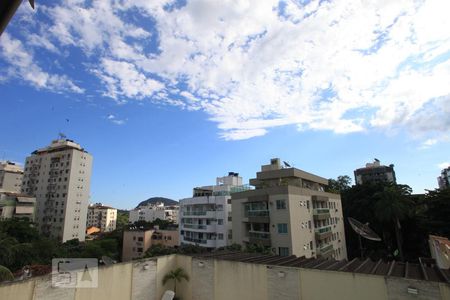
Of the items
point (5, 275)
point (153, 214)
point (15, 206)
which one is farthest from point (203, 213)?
point (153, 214)

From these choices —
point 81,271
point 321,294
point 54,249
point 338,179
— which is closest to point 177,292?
point 81,271

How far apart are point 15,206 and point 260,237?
67259 millimetres

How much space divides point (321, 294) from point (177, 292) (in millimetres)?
7211

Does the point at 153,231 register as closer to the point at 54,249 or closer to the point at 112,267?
the point at 54,249

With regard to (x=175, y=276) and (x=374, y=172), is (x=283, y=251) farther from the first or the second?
(x=374, y=172)

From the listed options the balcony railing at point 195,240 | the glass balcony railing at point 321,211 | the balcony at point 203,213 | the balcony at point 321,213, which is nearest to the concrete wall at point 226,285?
the balcony at point 321,213

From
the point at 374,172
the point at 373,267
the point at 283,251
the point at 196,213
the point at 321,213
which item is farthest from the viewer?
the point at 374,172

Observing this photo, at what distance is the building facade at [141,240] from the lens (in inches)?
2744

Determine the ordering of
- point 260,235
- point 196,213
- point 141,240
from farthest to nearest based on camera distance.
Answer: point 141,240 < point 196,213 < point 260,235

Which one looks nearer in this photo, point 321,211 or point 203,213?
point 321,211

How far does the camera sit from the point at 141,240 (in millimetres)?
69562

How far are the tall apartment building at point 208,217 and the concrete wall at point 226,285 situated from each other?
33.2m

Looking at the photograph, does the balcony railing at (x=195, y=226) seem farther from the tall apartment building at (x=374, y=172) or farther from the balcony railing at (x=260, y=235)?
the tall apartment building at (x=374, y=172)

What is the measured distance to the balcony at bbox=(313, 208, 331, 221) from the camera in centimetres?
3700
